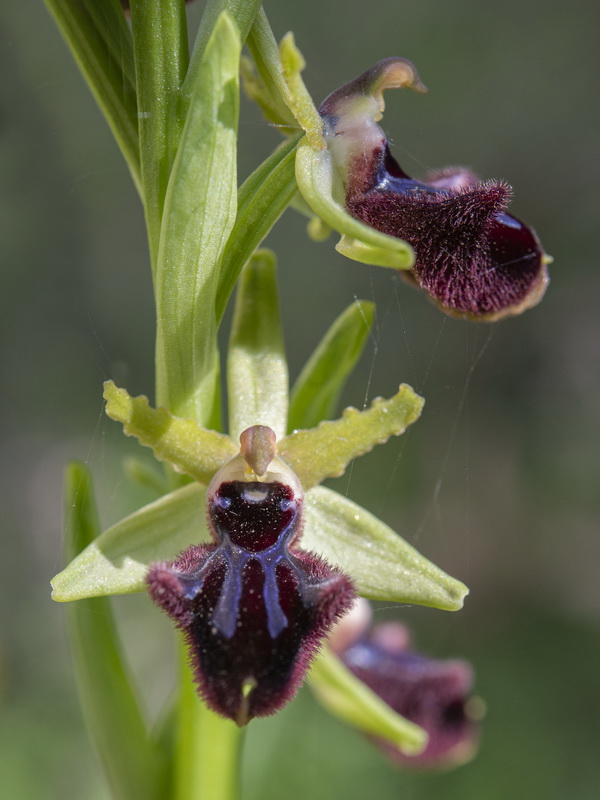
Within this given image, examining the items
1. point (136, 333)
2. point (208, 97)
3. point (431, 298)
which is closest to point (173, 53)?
Result: point (208, 97)

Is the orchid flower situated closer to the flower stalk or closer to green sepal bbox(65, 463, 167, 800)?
the flower stalk

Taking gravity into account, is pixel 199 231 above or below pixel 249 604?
above

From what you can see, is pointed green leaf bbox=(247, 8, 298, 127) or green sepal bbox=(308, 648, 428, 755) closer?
pointed green leaf bbox=(247, 8, 298, 127)

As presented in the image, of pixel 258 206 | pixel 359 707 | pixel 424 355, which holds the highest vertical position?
pixel 258 206

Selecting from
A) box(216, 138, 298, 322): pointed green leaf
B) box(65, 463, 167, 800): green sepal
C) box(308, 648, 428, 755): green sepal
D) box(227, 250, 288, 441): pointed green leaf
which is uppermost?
box(216, 138, 298, 322): pointed green leaf

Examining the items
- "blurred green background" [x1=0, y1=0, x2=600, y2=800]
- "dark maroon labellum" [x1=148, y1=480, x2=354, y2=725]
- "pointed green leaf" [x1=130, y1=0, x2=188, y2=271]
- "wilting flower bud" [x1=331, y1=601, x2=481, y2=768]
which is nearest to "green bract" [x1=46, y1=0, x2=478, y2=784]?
"pointed green leaf" [x1=130, y1=0, x2=188, y2=271]

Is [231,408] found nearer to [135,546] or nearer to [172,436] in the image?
[172,436]

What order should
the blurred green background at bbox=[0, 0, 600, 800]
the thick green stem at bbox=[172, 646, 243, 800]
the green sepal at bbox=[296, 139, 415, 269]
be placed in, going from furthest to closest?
the blurred green background at bbox=[0, 0, 600, 800], the thick green stem at bbox=[172, 646, 243, 800], the green sepal at bbox=[296, 139, 415, 269]

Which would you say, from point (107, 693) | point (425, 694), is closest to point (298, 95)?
point (107, 693)

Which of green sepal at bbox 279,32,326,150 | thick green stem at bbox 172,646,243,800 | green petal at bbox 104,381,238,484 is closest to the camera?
green sepal at bbox 279,32,326,150
